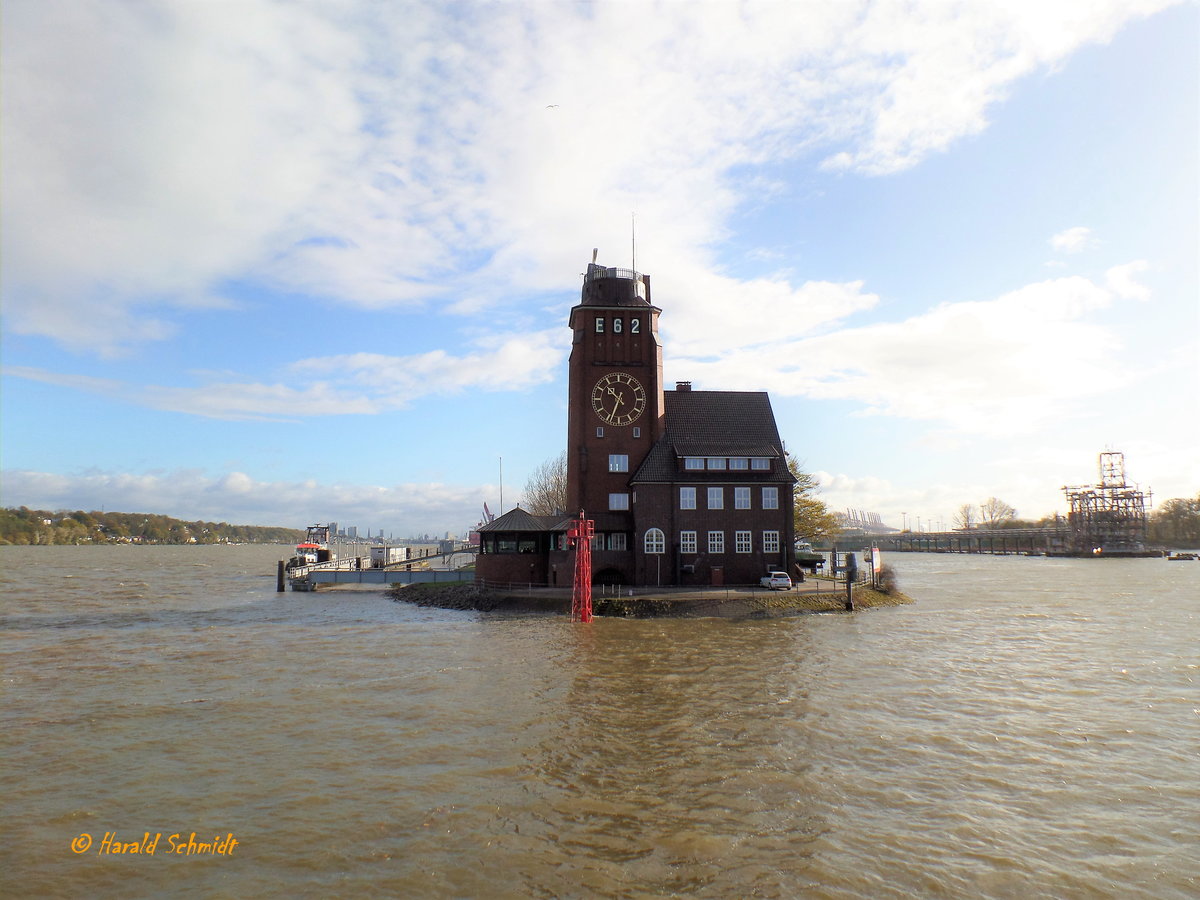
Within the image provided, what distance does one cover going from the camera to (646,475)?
49.2 m

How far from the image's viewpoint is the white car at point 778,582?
4588 centimetres

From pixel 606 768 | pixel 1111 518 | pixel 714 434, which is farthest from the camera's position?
pixel 1111 518

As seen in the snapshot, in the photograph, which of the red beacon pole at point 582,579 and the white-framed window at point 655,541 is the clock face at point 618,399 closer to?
the white-framed window at point 655,541

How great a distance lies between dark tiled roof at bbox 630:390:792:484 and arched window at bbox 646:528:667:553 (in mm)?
3604

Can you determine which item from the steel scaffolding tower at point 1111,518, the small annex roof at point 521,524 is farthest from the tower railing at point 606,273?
the steel scaffolding tower at point 1111,518

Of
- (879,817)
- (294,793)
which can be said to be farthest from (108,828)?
(879,817)

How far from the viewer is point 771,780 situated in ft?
52.6

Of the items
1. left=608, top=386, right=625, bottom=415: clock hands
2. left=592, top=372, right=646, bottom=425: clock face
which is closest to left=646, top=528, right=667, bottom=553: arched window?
left=592, top=372, right=646, bottom=425: clock face

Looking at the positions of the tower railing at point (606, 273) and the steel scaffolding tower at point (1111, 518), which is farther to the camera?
the steel scaffolding tower at point (1111, 518)

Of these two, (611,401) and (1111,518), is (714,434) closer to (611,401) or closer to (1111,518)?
(611,401)

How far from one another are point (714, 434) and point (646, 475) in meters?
6.86

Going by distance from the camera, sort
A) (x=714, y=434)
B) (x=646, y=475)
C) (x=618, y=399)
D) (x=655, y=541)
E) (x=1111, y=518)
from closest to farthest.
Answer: (x=655, y=541) < (x=646, y=475) < (x=618, y=399) < (x=714, y=434) < (x=1111, y=518)

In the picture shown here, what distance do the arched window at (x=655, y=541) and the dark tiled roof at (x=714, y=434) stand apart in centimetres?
360

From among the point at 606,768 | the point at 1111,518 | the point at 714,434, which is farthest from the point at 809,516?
the point at 1111,518
